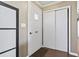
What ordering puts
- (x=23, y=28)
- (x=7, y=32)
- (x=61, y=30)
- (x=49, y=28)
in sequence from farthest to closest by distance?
(x=49, y=28), (x=61, y=30), (x=23, y=28), (x=7, y=32)

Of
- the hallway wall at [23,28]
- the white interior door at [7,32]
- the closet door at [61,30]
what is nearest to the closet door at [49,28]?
the closet door at [61,30]

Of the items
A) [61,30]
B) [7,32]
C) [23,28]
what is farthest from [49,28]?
[7,32]

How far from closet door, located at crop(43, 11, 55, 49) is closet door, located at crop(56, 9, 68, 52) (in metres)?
0.16

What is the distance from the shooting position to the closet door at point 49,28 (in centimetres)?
319

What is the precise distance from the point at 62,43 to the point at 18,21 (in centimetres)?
183

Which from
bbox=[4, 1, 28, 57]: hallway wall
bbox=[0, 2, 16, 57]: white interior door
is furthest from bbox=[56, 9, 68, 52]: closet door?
bbox=[0, 2, 16, 57]: white interior door

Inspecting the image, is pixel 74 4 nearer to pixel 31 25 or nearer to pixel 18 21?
pixel 31 25

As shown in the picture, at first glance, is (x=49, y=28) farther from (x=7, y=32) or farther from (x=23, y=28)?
(x=7, y=32)

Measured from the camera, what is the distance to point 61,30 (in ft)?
9.82

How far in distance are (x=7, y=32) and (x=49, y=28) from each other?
198 cm

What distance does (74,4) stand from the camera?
2.46m

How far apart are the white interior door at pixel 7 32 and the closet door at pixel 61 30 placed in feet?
5.88

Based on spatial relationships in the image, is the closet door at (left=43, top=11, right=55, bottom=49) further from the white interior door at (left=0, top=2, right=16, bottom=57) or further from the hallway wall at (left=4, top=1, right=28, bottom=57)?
the white interior door at (left=0, top=2, right=16, bottom=57)

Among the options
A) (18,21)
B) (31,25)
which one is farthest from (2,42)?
(31,25)
